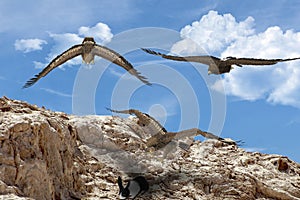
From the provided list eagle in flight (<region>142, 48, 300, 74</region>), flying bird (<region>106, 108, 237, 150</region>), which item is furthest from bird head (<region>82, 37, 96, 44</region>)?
flying bird (<region>106, 108, 237, 150</region>)

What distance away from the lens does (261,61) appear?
1745 cm

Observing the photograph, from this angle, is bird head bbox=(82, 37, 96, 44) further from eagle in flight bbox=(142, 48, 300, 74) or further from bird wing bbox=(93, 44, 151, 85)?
eagle in flight bbox=(142, 48, 300, 74)

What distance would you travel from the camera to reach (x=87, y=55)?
17.5 metres

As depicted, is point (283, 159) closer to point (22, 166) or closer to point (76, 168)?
point (76, 168)

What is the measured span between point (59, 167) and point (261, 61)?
25.9 feet

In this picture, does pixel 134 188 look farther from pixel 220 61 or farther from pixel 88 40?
pixel 220 61

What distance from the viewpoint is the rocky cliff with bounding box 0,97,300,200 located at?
13.9m

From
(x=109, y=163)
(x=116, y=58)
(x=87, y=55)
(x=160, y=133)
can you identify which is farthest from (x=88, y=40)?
(x=160, y=133)

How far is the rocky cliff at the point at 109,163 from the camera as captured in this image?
546 inches

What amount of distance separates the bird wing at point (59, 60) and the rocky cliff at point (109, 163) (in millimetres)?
913

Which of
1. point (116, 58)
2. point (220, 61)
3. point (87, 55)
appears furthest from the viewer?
point (220, 61)

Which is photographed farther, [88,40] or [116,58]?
[88,40]

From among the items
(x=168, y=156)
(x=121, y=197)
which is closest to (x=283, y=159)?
(x=168, y=156)

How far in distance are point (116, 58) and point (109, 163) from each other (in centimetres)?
397
